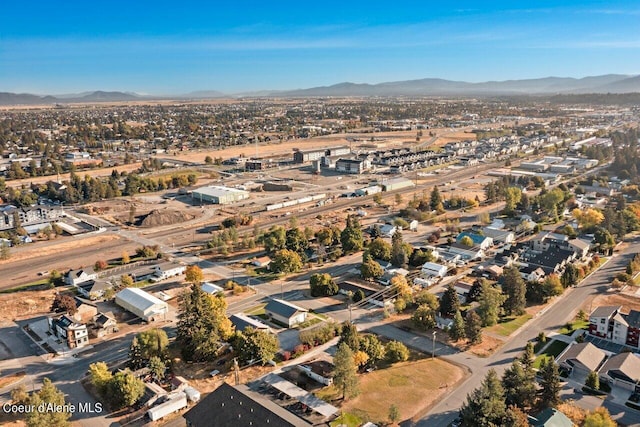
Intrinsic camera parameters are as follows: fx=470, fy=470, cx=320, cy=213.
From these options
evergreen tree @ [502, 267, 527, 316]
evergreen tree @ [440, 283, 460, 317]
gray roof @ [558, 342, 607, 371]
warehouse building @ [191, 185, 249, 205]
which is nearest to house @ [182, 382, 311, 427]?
evergreen tree @ [440, 283, 460, 317]

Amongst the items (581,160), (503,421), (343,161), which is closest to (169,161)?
(343,161)

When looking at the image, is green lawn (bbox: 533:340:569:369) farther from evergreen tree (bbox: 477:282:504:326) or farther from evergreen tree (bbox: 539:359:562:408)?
evergreen tree (bbox: 539:359:562:408)

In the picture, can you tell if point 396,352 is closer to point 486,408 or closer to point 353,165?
point 486,408

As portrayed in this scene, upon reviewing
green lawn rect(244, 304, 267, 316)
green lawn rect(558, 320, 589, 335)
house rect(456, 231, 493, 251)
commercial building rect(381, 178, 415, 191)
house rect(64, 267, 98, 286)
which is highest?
commercial building rect(381, 178, 415, 191)

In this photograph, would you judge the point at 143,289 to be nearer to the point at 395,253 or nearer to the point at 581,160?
the point at 395,253

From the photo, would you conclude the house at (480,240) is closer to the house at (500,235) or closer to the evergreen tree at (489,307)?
the house at (500,235)

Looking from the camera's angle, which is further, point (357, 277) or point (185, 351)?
point (357, 277)

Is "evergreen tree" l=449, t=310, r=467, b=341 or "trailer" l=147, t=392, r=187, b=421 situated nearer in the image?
"trailer" l=147, t=392, r=187, b=421
